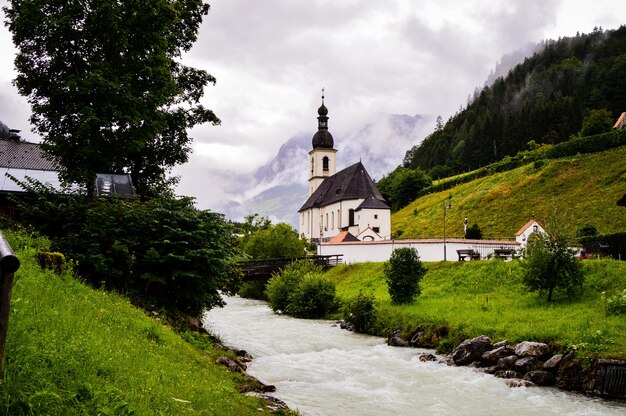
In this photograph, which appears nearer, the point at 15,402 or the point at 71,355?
the point at 15,402

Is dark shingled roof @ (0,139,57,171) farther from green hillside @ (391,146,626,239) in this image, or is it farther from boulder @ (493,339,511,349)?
green hillside @ (391,146,626,239)

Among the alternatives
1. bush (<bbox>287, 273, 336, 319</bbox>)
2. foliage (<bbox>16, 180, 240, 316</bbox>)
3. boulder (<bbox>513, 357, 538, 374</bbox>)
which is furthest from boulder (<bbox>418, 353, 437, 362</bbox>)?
bush (<bbox>287, 273, 336, 319</bbox>)

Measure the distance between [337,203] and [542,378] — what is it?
68.3 meters

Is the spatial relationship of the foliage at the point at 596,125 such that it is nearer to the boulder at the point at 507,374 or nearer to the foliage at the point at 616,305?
the foliage at the point at 616,305

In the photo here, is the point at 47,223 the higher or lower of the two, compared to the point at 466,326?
higher

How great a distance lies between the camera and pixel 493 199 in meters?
76.1

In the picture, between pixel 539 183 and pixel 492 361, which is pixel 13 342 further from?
pixel 539 183

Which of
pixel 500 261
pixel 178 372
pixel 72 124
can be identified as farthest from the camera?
pixel 500 261

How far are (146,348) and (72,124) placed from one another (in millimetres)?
13996

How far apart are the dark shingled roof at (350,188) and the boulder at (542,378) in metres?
58.7

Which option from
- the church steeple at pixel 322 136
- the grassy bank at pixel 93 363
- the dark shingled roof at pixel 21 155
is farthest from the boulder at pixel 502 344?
the church steeple at pixel 322 136

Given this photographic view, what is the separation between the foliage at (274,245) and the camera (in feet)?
171

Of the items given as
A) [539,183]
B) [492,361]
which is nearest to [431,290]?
[492,361]

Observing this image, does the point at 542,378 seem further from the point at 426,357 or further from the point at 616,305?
the point at 616,305
